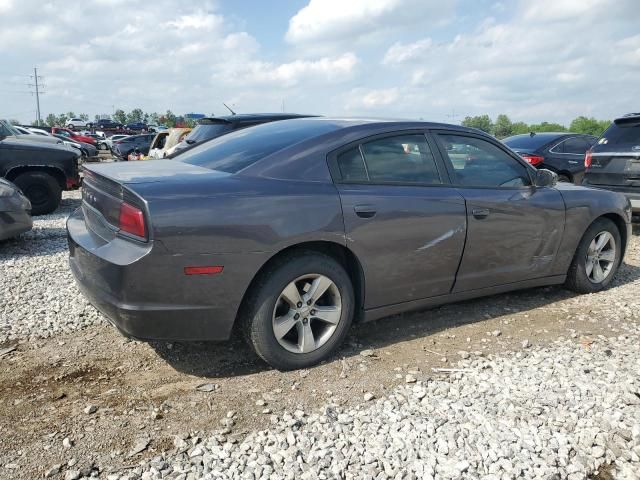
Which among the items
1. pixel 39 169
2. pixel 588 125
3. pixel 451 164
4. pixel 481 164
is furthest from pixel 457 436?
pixel 588 125

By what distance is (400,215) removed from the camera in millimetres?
3451

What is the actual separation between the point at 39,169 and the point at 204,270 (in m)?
7.44

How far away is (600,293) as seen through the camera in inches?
193

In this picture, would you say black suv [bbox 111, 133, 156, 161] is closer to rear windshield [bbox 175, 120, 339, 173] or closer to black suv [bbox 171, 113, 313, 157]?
black suv [bbox 171, 113, 313, 157]

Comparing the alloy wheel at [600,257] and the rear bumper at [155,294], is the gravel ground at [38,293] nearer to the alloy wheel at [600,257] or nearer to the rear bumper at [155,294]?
the rear bumper at [155,294]

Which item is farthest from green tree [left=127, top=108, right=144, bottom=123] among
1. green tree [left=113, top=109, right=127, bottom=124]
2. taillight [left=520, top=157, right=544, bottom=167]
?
taillight [left=520, top=157, right=544, bottom=167]

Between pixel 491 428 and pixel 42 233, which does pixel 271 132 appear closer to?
pixel 491 428

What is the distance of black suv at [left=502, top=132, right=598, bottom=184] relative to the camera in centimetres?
953

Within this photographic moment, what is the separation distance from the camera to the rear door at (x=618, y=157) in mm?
7047

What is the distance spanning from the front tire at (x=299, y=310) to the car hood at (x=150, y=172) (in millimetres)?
706

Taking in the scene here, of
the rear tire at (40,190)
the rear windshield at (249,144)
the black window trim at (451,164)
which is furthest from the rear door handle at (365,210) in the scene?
the rear tire at (40,190)

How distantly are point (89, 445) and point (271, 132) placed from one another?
2306mm

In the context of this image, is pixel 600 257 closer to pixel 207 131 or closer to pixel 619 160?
pixel 619 160

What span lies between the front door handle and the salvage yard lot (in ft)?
2.84
